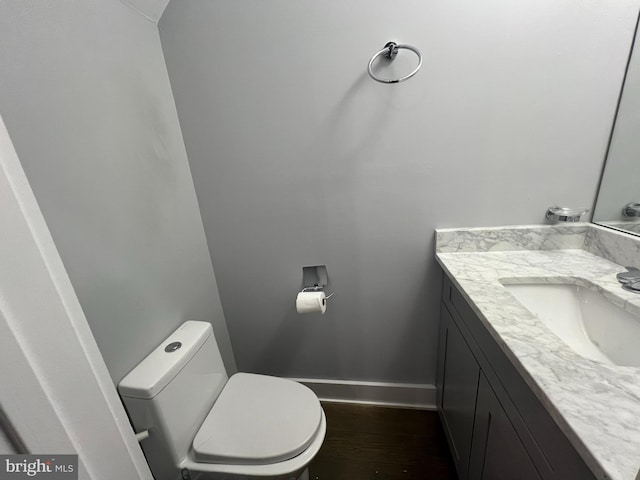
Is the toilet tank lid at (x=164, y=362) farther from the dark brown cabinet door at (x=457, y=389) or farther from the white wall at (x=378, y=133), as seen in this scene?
the dark brown cabinet door at (x=457, y=389)

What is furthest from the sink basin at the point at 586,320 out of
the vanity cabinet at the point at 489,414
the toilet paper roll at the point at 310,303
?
the toilet paper roll at the point at 310,303

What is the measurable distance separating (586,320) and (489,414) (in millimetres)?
475

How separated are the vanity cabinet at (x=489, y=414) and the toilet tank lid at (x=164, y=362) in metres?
1.02

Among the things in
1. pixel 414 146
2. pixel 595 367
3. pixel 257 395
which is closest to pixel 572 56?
pixel 414 146

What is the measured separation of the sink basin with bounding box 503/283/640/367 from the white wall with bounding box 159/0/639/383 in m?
0.35

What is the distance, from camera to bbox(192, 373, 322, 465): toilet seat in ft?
2.83

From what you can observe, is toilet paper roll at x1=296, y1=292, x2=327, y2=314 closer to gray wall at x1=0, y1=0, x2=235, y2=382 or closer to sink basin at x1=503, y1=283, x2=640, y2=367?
gray wall at x1=0, y1=0, x2=235, y2=382

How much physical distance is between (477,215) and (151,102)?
1.46 m

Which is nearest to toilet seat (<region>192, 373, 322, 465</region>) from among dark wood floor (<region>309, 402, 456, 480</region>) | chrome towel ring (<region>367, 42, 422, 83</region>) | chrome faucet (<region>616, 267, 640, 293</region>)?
dark wood floor (<region>309, 402, 456, 480</region>)

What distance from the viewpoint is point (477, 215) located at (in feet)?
3.73

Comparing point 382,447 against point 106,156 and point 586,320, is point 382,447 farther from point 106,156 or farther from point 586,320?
point 106,156

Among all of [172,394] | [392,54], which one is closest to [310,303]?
[172,394]

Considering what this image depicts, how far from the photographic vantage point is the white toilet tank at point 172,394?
804mm

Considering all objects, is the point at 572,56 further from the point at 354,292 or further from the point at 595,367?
the point at 354,292
